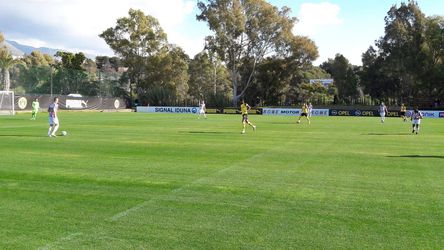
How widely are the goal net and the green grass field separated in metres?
36.2

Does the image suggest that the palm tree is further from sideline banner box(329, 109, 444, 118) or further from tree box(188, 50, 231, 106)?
sideline banner box(329, 109, 444, 118)

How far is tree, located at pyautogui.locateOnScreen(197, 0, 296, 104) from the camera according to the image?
253ft

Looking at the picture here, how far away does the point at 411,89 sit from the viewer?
71438 mm

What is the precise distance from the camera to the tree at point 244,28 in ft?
253

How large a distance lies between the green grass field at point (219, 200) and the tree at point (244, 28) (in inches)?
2513

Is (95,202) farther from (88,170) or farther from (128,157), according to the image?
(128,157)

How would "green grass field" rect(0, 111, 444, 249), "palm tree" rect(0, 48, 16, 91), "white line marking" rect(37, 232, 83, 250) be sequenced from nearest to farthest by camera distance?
1. "white line marking" rect(37, 232, 83, 250)
2. "green grass field" rect(0, 111, 444, 249)
3. "palm tree" rect(0, 48, 16, 91)

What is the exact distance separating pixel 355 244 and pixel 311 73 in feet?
270

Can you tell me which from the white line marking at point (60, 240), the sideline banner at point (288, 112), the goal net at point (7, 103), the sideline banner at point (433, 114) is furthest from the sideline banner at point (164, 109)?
the white line marking at point (60, 240)

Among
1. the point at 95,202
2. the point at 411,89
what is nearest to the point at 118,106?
the point at 411,89

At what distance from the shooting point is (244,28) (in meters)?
77.3

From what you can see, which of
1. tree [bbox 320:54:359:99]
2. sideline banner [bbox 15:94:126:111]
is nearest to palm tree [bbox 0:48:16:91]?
sideline banner [bbox 15:94:126:111]

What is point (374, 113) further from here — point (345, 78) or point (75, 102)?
point (75, 102)

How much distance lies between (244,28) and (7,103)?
4079cm
